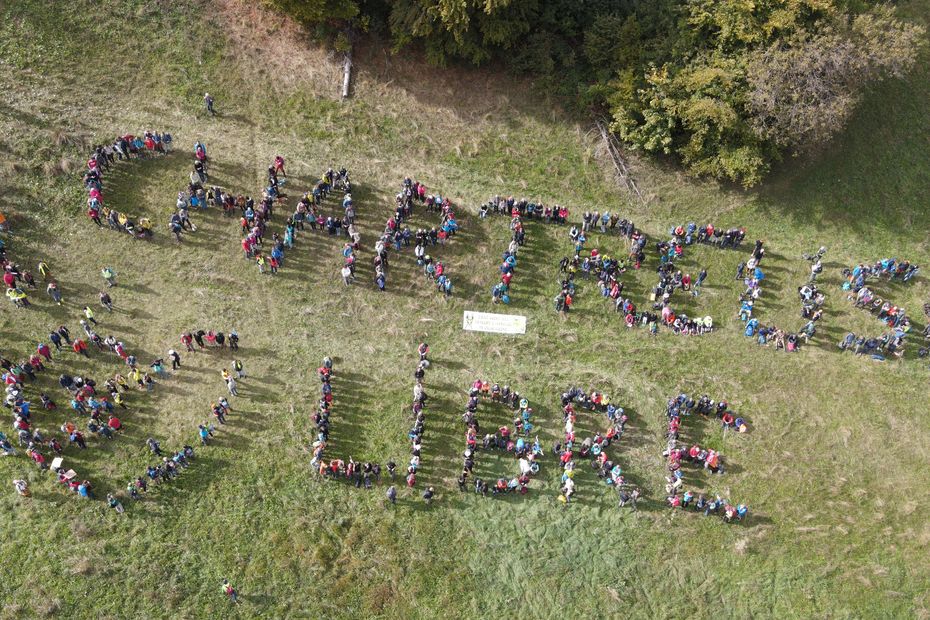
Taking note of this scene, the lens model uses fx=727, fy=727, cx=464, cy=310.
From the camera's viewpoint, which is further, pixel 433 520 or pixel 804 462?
pixel 804 462

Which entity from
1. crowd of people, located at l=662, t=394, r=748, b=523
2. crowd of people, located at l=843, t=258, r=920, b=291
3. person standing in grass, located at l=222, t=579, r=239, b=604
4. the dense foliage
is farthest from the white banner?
crowd of people, located at l=843, t=258, r=920, b=291

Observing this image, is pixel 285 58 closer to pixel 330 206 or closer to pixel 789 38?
pixel 330 206

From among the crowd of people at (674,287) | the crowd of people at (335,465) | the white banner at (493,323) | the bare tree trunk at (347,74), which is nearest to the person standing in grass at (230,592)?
the crowd of people at (335,465)

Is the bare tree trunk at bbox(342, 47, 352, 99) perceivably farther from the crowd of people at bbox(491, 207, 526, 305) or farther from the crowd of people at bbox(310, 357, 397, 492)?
the crowd of people at bbox(310, 357, 397, 492)

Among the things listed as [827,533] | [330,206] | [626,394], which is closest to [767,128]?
[626,394]

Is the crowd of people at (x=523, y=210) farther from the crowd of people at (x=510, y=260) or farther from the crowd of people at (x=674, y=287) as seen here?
the crowd of people at (x=674, y=287)
